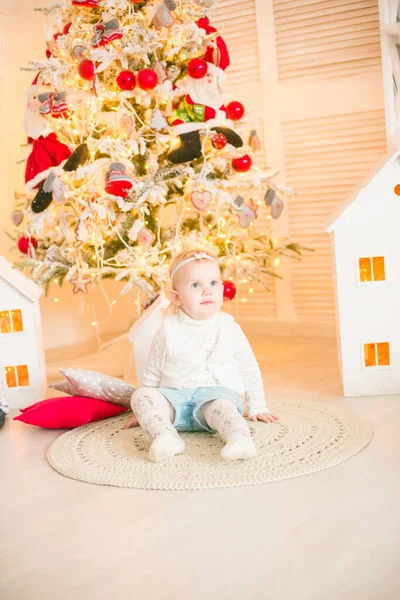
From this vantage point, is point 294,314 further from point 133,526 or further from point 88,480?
point 133,526

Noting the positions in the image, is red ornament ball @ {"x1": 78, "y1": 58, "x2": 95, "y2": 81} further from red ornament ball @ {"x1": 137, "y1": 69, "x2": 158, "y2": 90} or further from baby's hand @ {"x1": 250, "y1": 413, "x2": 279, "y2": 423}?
baby's hand @ {"x1": 250, "y1": 413, "x2": 279, "y2": 423}

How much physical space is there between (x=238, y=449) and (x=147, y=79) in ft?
5.41

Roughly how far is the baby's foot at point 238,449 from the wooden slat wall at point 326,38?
246 cm

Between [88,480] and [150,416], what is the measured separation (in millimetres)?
276

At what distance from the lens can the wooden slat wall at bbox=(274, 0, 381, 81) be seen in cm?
375

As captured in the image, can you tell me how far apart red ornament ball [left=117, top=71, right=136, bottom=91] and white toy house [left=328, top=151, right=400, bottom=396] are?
3.43 ft

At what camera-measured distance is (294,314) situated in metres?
4.16

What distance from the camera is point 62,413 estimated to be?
2.46 metres

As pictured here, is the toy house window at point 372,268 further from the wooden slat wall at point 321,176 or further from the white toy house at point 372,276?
the wooden slat wall at point 321,176

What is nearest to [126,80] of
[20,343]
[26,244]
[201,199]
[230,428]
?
[201,199]

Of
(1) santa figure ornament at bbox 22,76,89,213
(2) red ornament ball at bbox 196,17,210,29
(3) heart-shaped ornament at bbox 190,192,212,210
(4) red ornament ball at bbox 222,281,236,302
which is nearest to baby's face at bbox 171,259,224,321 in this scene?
(3) heart-shaped ornament at bbox 190,192,212,210

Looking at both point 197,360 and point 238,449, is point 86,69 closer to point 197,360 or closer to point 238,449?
point 197,360

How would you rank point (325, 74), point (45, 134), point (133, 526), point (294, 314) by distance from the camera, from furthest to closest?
point (294, 314) < point (325, 74) < point (45, 134) < point (133, 526)

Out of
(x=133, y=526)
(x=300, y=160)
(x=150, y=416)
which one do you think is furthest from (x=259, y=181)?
(x=133, y=526)
